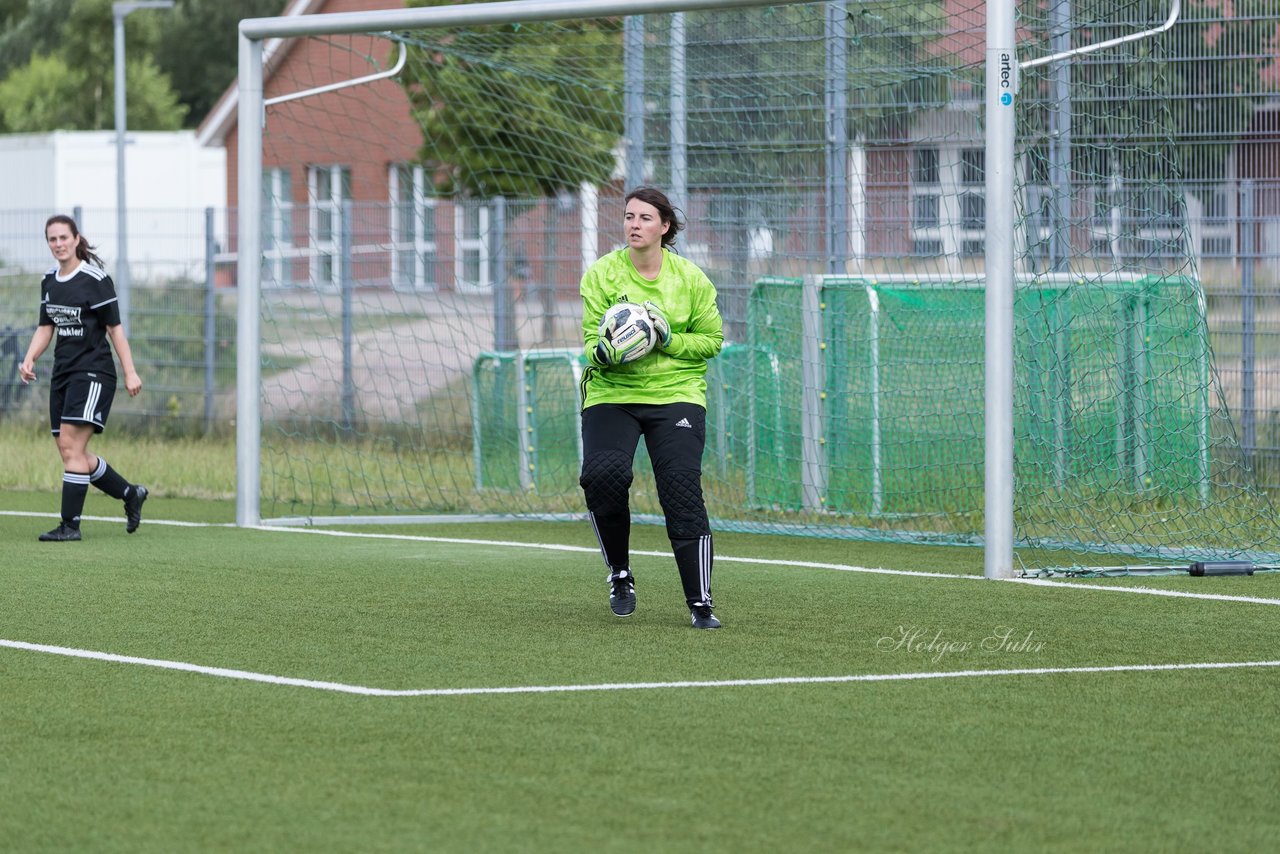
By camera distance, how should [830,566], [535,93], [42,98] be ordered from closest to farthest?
[830,566] → [535,93] → [42,98]

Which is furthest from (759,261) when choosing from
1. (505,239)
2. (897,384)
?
(505,239)

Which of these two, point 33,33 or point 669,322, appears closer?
point 669,322

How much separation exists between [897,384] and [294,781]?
7.90 meters

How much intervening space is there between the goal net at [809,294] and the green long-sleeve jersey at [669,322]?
7.49ft

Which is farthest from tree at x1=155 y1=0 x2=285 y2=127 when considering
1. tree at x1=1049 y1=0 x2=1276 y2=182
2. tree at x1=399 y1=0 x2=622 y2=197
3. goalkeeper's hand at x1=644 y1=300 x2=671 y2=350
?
goalkeeper's hand at x1=644 y1=300 x2=671 y2=350

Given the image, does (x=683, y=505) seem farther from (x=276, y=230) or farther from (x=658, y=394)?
(x=276, y=230)

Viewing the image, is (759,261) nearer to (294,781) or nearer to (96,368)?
(96,368)

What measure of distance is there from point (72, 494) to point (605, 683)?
570 cm

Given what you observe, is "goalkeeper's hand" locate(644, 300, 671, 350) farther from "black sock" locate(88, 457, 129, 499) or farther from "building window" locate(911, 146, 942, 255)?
"building window" locate(911, 146, 942, 255)

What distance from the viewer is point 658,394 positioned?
8.26 meters

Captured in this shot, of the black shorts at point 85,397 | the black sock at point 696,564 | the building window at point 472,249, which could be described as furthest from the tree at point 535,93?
the black sock at point 696,564

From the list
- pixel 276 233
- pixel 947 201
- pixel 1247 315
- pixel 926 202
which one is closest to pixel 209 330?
pixel 276 233

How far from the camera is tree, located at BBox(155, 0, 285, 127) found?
6203 cm

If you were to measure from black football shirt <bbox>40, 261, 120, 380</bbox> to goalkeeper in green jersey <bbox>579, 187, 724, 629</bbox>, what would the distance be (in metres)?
4.24
